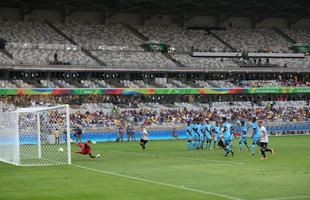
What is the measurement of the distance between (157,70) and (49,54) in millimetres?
13617

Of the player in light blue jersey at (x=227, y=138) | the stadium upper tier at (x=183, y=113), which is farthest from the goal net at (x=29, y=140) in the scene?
the stadium upper tier at (x=183, y=113)

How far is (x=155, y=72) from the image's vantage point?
80.2 m

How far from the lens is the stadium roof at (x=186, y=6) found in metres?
85.8

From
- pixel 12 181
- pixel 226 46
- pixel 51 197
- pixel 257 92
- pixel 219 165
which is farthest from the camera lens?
pixel 226 46

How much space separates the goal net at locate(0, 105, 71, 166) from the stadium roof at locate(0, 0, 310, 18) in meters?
41.5

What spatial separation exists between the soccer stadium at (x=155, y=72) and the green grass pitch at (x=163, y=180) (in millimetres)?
6161

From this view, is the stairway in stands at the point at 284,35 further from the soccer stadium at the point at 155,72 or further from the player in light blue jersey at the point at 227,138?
the player in light blue jersey at the point at 227,138

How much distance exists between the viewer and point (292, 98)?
85.8m

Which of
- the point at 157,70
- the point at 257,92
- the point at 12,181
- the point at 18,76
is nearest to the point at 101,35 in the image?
the point at 157,70

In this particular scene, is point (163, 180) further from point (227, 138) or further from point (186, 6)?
point (186, 6)

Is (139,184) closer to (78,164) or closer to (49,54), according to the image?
(78,164)

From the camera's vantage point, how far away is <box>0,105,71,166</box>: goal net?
31459mm

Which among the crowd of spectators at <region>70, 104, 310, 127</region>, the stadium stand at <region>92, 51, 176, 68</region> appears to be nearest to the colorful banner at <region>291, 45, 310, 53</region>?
the crowd of spectators at <region>70, 104, 310, 127</region>

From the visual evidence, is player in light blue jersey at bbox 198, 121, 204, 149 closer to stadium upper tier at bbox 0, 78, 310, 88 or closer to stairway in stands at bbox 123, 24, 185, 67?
stadium upper tier at bbox 0, 78, 310, 88
